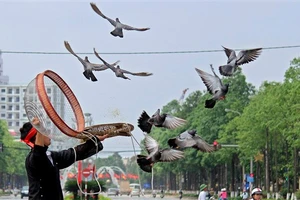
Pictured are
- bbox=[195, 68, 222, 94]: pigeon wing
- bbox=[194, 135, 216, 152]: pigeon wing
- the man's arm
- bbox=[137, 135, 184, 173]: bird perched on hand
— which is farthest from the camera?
bbox=[195, 68, 222, 94]: pigeon wing

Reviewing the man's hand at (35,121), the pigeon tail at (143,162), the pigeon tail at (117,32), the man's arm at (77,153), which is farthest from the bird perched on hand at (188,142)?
the man's hand at (35,121)

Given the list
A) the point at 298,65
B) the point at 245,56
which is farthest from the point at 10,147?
the point at 245,56

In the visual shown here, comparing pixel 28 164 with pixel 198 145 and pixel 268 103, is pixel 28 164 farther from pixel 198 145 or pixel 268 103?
pixel 268 103

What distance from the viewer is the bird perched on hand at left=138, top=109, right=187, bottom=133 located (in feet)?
25.2

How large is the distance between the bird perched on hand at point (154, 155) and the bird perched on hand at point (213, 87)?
668 millimetres

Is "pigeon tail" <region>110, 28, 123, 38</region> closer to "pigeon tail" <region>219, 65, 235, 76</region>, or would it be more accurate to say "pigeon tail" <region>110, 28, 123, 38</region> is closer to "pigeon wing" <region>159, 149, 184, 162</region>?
"pigeon tail" <region>219, 65, 235, 76</region>

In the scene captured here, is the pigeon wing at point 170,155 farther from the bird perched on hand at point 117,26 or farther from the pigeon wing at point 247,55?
the pigeon wing at point 247,55

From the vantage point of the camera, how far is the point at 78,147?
274 inches

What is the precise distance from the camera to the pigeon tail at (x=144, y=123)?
7.63 metres

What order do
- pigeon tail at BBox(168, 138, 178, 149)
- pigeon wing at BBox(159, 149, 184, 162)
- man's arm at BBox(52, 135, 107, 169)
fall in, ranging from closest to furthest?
man's arm at BBox(52, 135, 107, 169) → pigeon wing at BBox(159, 149, 184, 162) → pigeon tail at BBox(168, 138, 178, 149)

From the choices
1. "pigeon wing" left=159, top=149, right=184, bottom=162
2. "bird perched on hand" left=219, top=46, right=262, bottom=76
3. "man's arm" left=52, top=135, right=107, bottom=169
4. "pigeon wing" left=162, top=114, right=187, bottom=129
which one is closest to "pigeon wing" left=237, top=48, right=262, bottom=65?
"bird perched on hand" left=219, top=46, right=262, bottom=76

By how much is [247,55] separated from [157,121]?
72.1 inches

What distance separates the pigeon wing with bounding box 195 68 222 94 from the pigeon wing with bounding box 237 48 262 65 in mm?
307

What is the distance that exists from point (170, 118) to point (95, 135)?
3.91ft
